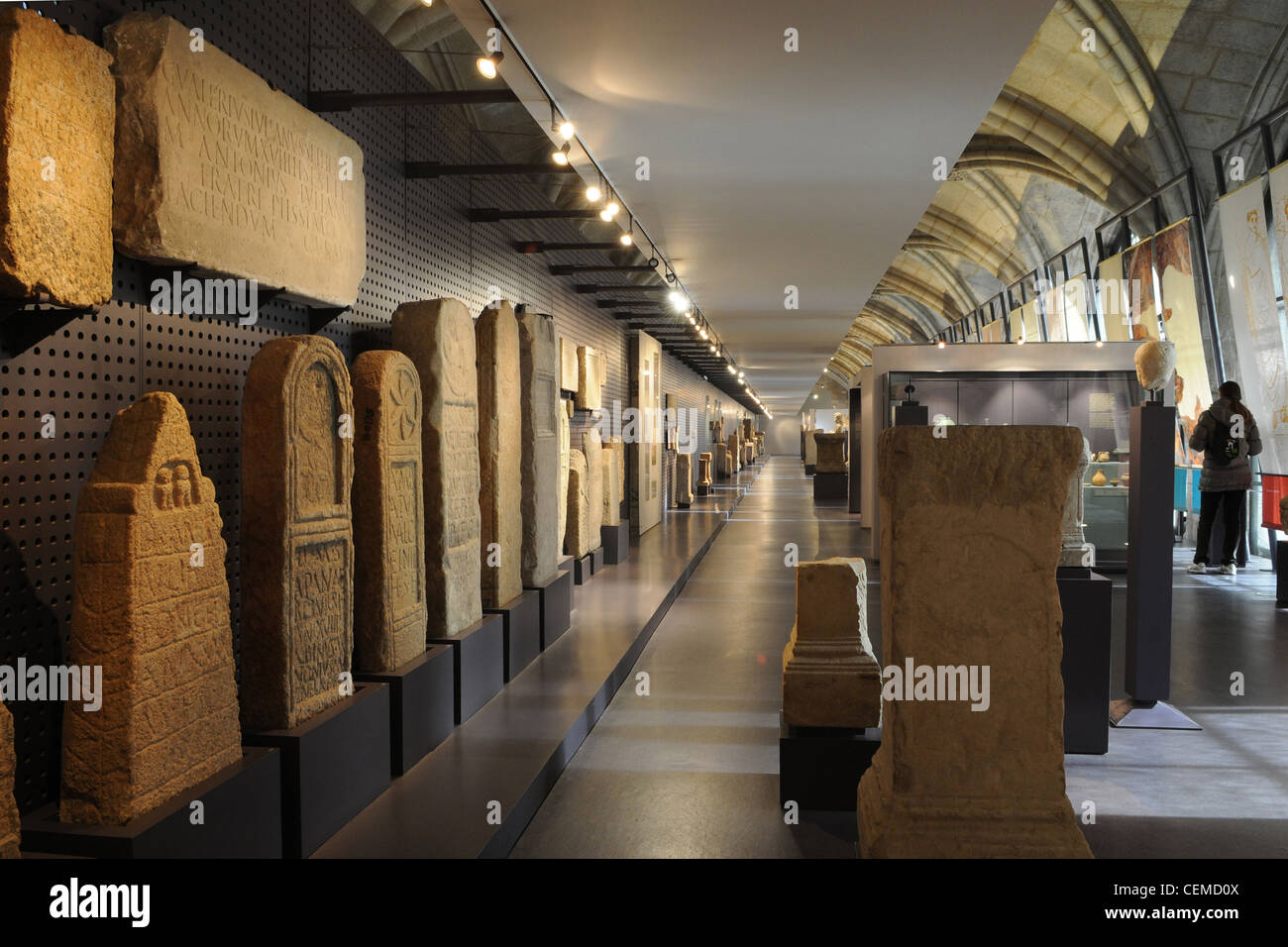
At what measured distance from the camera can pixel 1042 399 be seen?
1284 centimetres

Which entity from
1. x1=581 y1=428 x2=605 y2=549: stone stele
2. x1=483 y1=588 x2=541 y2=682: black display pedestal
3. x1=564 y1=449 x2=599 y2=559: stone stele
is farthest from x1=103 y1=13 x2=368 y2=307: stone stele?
x1=581 y1=428 x2=605 y2=549: stone stele

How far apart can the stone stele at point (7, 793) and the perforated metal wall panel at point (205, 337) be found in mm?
470

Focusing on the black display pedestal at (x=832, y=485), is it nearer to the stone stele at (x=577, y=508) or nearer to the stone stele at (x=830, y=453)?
the stone stele at (x=830, y=453)

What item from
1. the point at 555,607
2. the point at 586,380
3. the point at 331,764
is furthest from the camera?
the point at 586,380

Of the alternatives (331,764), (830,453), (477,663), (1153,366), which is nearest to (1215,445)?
(1153,366)

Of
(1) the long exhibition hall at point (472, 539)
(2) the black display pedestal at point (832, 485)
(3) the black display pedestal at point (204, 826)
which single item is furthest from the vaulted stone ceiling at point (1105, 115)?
(3) the black display pedestal at point (204, 826)

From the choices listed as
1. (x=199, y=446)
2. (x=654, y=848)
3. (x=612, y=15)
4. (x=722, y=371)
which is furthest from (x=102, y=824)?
(x=722, y=371)

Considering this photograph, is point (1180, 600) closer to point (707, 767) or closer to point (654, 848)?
point (707, 767)

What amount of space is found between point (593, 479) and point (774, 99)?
5.69 m

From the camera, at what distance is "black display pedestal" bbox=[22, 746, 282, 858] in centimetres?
263

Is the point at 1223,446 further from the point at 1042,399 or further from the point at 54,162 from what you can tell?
the point at 54,162

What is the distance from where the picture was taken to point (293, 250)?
13.3ft

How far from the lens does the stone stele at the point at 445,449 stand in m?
Result: 5.00
